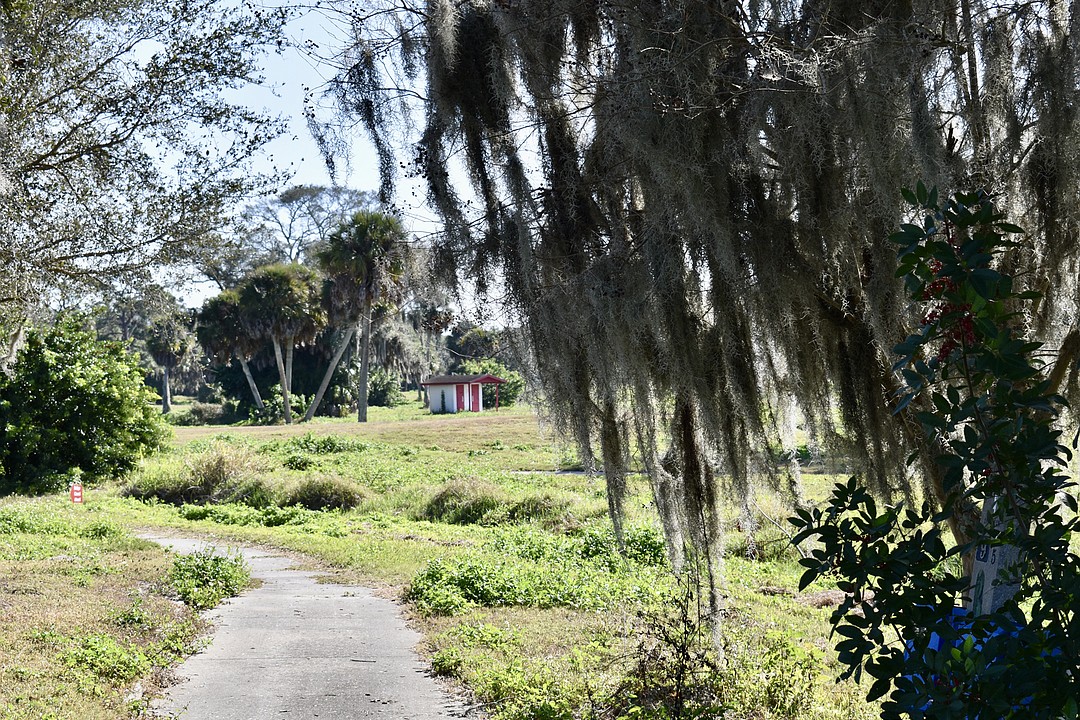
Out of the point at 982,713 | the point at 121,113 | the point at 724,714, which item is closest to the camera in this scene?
the point at 982,713

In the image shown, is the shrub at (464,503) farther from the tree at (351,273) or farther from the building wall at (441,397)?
the building wall at (441,397)

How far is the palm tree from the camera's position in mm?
42594

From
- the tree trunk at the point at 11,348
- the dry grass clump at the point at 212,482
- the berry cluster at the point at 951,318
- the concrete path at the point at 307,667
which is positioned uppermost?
the tree trunk at the point at 11,348

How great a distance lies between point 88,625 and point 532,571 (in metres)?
3.99

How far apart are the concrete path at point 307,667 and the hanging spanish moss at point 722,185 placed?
207 cm

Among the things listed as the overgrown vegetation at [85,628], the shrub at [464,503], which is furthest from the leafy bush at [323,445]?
the overgrown vegetation at [85,628]

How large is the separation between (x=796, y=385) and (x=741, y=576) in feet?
19.8

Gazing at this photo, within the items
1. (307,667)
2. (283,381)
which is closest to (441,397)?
(283,381)

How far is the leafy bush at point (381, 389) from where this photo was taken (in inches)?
2061

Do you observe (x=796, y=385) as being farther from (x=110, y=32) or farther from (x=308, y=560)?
(x=308, y=560)

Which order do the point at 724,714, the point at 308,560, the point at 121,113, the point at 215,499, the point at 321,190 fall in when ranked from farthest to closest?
the point at 321,190 < the point at 215,499 < the point at 308,560 < the point at 121,113 < the point at 724,714

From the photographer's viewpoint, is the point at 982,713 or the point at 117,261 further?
the point at 117,261

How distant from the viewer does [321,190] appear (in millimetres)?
50062

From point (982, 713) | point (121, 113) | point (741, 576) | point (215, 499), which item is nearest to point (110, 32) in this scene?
point (121, 113)
